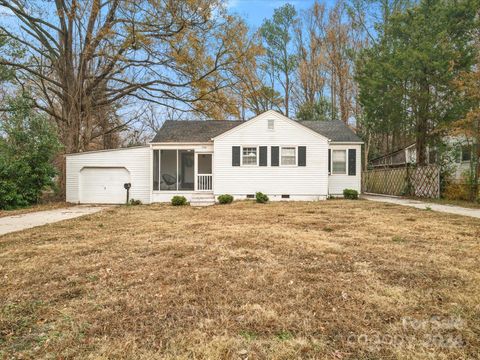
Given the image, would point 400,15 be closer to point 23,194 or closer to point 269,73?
point 269,73

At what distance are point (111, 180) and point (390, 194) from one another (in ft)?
55.2

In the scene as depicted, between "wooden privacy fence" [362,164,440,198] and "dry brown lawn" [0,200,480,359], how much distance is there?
416 inches

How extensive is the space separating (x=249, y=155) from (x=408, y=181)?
9.63 metres

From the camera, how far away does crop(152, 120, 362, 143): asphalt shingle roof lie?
50.0 ft

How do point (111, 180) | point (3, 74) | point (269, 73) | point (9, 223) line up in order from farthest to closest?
point (269, 73) < point (3, 74) < point (111, 180) < point (9, 223)

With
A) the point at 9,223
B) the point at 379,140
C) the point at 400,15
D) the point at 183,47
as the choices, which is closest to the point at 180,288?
the point at 9,223

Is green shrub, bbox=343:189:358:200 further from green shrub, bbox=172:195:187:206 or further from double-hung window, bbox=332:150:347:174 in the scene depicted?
green shrub, bbox=172:195:187:206

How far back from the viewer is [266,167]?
14250 millimetres

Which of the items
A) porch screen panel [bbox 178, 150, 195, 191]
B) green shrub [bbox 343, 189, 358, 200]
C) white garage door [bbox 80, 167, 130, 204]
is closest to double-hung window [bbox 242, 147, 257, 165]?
porch screen panel [bbox 178, 150, 195, 191]

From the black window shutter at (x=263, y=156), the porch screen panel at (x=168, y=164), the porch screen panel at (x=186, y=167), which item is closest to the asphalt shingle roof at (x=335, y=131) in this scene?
the black window shutter at (x=263, y=156)

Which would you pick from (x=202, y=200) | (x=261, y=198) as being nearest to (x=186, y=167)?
(x=202, y=200)

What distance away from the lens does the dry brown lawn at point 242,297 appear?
85.5 inches

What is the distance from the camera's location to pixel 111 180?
1450 cm

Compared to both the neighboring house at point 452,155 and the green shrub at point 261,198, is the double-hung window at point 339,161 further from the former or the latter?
the neighboring house at point 452,155
